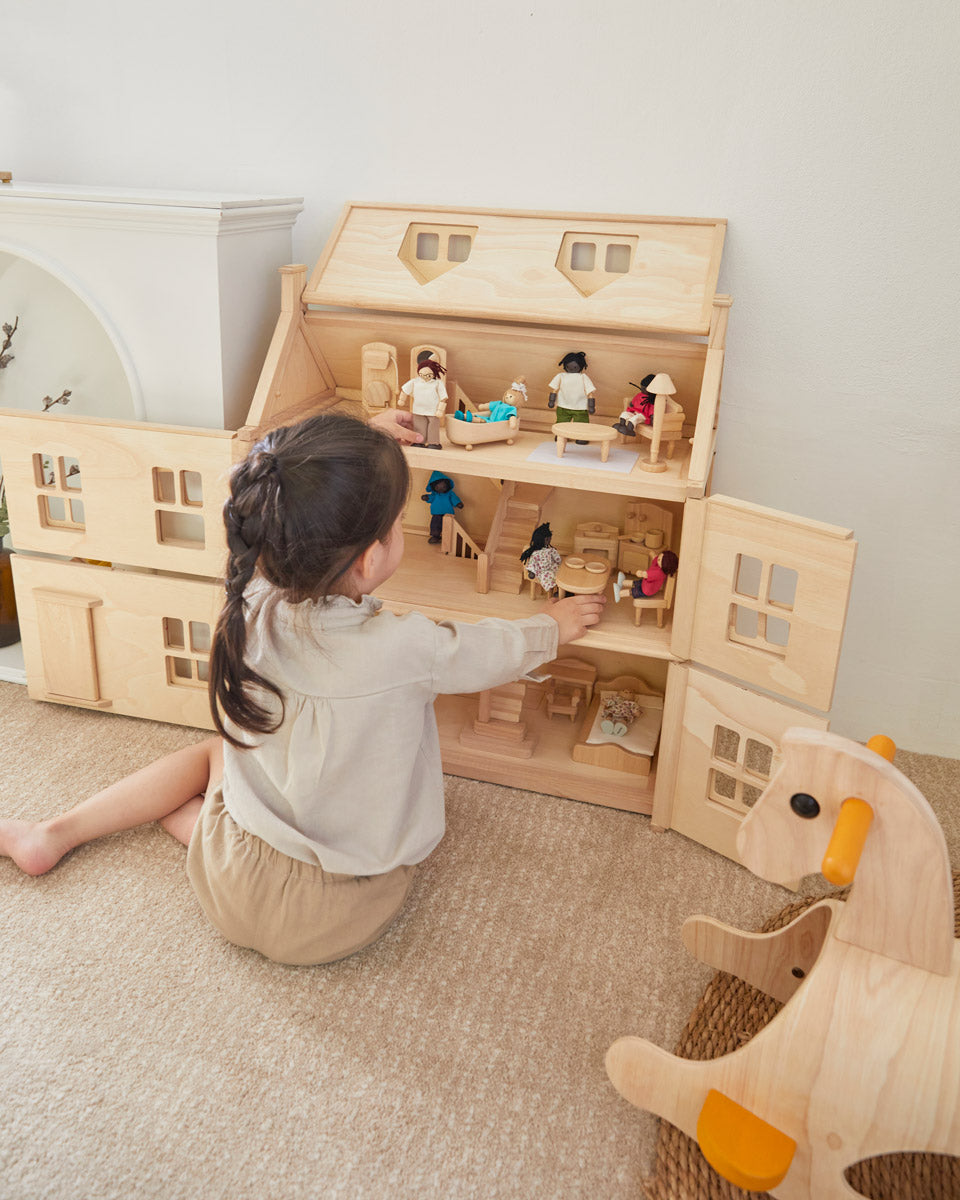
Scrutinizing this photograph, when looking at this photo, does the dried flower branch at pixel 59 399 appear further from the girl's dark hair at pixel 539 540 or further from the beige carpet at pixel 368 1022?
the girl's dark hair at pixel 539 540

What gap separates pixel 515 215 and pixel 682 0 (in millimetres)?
381

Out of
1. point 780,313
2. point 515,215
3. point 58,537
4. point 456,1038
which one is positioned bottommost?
point 456,1038

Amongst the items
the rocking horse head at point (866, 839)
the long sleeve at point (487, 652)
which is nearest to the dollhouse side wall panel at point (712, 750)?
the long sleeve at point (487, 652)

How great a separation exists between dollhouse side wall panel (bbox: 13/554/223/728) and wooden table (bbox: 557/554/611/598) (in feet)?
1.92

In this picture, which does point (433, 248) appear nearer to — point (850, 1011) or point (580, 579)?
point (580, 579)

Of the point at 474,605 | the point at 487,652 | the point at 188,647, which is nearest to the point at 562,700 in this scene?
the point at 474,605

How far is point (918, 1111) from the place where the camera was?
84cm

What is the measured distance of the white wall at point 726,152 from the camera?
56.5 inches

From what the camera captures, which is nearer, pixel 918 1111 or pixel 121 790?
pixel 918 1111

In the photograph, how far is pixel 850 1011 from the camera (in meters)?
0.87

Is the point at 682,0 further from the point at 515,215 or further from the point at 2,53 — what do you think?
the point at 2,53

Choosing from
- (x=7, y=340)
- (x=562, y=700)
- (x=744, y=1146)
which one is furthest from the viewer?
(x=7, y=340)

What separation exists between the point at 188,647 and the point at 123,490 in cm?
28

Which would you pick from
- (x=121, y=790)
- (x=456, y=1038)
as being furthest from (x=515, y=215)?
(x=456, y=1038)
